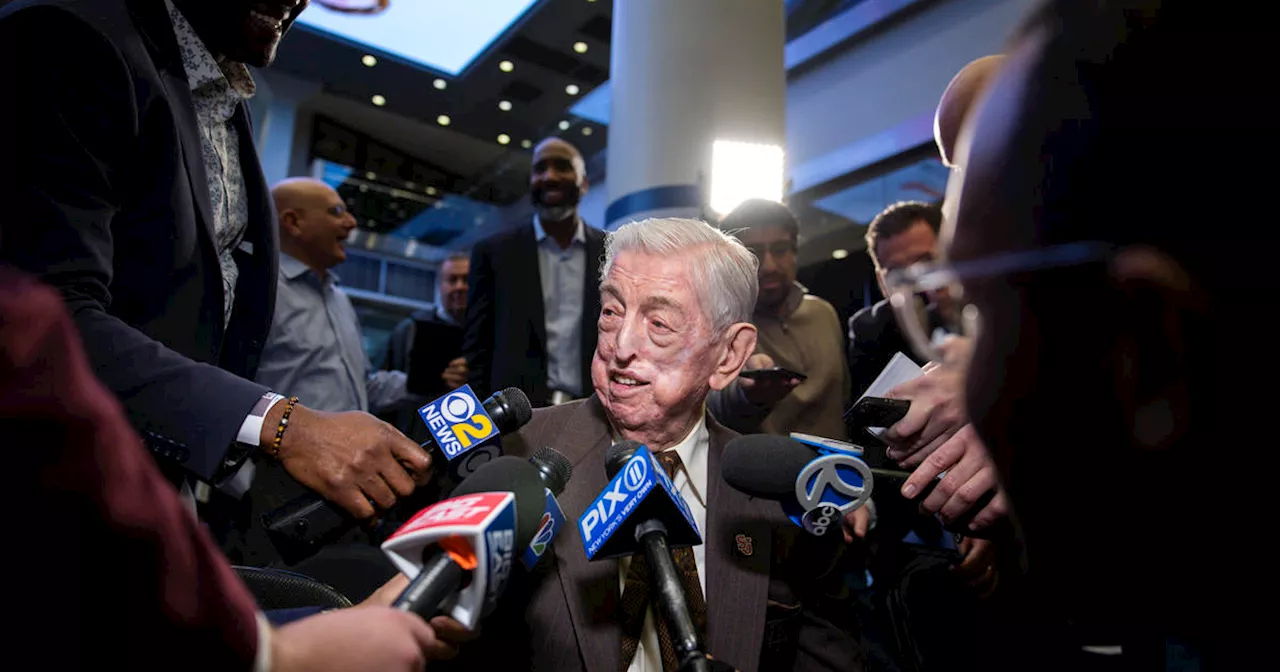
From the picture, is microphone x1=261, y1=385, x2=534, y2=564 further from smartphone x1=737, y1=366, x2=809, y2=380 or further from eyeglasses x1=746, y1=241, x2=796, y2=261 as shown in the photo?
eyeglasses x1=746, y1=241, x2=796, y2=261

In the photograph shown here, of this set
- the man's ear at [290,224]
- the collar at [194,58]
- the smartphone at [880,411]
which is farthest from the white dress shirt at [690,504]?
the man's ear at [290,224]

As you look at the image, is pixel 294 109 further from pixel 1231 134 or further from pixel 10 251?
pixel 1231 134

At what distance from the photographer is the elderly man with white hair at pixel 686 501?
153 cm

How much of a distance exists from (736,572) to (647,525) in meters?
0.58

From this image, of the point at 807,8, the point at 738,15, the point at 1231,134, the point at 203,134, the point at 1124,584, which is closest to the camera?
the point at 1231,134

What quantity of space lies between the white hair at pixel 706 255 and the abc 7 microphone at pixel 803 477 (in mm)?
534

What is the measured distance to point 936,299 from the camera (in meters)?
1.31

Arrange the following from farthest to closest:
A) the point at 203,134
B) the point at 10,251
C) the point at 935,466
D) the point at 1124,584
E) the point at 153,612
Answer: the point at 203,134
the point at 935,466
the point at 10,251
the point at 1124,584
the point at 153,612

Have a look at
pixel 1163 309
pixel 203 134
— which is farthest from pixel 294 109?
pixel 1163 309

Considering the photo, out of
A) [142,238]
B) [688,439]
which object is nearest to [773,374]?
[688,439]

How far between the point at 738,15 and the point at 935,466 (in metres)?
3.68

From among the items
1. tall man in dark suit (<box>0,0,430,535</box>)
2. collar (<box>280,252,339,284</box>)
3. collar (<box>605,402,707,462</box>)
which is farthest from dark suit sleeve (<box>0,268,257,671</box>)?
collar (<box>280,252,339,284</box>)

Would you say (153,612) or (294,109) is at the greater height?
(294,109)

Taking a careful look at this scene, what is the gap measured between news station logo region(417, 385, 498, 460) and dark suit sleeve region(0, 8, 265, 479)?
12.9 inches
